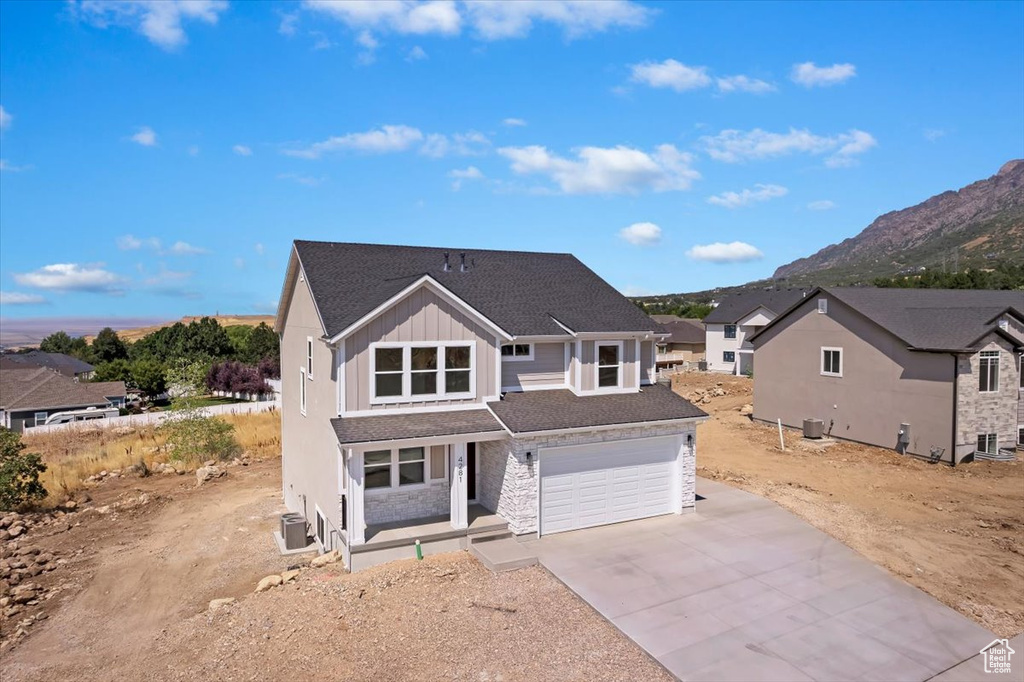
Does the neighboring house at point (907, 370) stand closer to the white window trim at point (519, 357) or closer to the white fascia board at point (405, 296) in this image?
the white window trim at point (519, 357)

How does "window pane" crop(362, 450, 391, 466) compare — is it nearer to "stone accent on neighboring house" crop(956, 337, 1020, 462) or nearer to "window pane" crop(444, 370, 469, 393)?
"window pane" crop(444, 370, 469, 393)

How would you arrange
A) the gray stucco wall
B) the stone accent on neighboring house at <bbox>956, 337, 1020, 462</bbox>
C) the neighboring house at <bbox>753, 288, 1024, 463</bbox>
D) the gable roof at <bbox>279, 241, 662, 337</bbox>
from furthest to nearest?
the gray stucco wall
the neighboring house at <bbox>753, 288, 1024, 463</bbox>
the stone accent on neighboring house at <bbox>956, 337, 1020, 462</bbox>
the gable roof at <bbox>279, 241, 662, 337</bbox>

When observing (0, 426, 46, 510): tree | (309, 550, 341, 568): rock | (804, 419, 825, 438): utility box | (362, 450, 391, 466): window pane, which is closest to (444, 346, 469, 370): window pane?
(362, 450, 391, 466): window pane

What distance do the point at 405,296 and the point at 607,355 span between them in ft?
20.3

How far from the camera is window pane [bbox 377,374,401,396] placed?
1450 cm

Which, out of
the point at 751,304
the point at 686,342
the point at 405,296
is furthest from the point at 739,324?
the point at 405,296

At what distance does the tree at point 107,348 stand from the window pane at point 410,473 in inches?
2939

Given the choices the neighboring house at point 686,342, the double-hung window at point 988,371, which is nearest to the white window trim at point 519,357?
the double-hung window at point 988,371

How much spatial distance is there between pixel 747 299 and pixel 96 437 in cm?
5036

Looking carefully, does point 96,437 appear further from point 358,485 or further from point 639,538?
point 639,538

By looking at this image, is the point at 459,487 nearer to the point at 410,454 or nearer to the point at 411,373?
the point at 410,454

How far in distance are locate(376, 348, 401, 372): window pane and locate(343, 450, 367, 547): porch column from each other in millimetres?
2090

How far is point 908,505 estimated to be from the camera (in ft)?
59.5

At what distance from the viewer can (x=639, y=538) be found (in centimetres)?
1473
